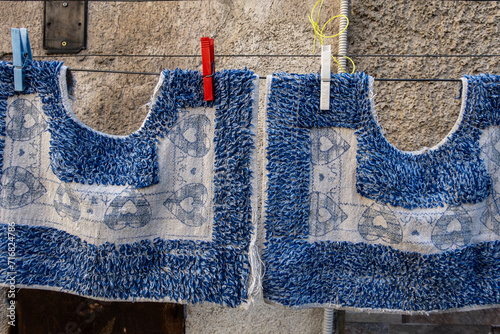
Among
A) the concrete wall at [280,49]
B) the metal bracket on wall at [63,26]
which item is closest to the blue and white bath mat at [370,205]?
the concrete wall at [280,49]

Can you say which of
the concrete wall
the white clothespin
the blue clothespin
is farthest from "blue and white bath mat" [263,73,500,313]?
the blue clothespin

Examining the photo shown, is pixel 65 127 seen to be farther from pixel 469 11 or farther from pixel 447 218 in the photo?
pixel 469 11

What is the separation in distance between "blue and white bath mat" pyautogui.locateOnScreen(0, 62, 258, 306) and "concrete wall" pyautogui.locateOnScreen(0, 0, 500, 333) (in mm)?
304

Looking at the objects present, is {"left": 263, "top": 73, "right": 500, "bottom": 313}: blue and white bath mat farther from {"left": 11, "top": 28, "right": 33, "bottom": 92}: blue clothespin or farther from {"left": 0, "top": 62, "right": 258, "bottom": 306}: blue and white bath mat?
{"left": 11, "top": 28, "right": 33, "bottom": 92}: blue clothespin

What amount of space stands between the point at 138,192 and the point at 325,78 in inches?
18.7

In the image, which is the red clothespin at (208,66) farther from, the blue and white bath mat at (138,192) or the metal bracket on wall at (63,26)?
the metal bracket on wall at (63,26)

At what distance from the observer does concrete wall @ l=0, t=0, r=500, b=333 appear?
95 cm

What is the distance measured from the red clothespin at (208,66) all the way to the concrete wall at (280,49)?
321mm

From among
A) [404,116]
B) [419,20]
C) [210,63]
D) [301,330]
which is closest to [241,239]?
[210,63]

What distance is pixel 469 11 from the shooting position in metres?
0.95

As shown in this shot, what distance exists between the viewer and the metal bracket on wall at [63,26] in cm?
102

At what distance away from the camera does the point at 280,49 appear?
970 mm

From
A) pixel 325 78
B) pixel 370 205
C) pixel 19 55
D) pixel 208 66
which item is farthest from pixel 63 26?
pixel 370 205

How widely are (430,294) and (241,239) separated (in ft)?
1.44
